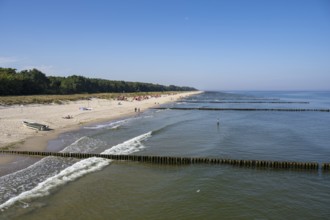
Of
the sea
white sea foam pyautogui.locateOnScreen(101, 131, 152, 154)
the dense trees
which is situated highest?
the dense trees

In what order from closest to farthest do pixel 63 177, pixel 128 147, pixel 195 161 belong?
pixel 63 177, pixel 195 161, pixel 128 147

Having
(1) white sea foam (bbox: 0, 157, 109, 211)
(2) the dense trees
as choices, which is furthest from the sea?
(2) the dense trees

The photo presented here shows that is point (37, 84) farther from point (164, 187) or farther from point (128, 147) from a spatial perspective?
point (164, 187)

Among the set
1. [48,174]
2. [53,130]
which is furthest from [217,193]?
[53,130]

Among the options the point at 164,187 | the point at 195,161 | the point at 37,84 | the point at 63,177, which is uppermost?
the point at 37,84

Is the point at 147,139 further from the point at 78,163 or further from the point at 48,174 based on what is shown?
the point at 48,174

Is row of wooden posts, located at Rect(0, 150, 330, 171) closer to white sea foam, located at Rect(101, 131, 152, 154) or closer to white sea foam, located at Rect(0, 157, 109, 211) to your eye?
white sea foam, located at Rect(0, 157, 109, 211)

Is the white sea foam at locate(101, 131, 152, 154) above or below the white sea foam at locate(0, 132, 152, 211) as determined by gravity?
above

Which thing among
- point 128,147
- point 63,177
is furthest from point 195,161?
point 63,177

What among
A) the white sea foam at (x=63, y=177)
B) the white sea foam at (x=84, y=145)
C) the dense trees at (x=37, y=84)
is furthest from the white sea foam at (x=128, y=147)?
the dense trees at (x=37, y=84)
